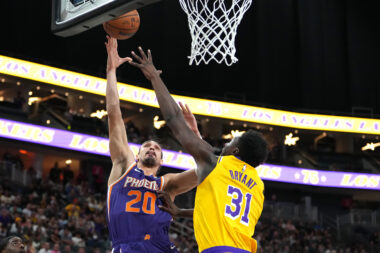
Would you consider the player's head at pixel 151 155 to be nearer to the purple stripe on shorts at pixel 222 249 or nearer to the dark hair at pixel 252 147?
the dark hair at pixel 252 147

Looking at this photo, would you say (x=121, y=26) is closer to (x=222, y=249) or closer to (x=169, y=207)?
(x=169, y=207)

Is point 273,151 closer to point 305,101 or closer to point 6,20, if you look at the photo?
point 305,101

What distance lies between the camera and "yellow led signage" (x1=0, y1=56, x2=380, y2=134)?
23531 mm

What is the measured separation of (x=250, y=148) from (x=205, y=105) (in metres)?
23.0

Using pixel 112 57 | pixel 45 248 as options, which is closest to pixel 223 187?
pixel 112 57

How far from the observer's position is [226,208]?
4.08m

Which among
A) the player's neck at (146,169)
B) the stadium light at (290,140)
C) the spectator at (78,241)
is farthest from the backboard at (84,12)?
the stadium light at (290,140)

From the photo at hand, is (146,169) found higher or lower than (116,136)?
lower

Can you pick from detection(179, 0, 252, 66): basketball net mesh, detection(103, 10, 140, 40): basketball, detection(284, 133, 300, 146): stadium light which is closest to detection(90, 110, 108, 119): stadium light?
detection(284, 133, 300, 146): stadium light

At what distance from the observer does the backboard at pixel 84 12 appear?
15.3 feet

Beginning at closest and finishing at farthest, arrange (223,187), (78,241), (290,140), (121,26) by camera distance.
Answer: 1. (223,187)
2. (121,26)
3. (78,241)
4. (290,140)

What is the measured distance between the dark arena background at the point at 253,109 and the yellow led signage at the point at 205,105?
0.05 m

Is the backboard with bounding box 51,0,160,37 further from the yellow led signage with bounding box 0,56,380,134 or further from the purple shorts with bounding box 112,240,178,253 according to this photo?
the yellow led signage with bounding box 0,56,380,134

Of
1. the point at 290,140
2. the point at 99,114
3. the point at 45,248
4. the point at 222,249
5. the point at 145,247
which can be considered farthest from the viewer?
the point at 290,140
